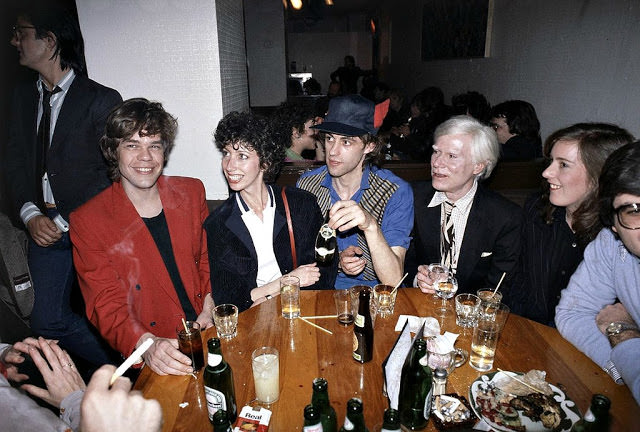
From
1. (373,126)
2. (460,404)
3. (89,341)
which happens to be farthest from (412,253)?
(89,341)

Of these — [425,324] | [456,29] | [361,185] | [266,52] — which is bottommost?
[425,324]

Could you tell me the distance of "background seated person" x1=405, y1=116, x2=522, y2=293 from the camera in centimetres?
261

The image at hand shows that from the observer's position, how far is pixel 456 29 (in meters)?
7.42

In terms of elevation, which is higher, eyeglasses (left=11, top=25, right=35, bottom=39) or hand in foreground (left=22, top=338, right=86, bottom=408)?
eyeglasses (left=11, top=25, right=35, bottom=39)

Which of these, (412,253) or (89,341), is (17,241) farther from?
(412,253)

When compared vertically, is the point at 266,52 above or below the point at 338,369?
above

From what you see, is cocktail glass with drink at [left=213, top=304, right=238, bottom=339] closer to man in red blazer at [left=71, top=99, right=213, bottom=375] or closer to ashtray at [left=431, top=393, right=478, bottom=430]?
man in red blazer at [left=71, top=99, right=213, bottom=375]

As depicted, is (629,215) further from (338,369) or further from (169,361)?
(169,361)

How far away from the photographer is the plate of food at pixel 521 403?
1.31 metres

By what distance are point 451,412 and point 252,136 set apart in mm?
1893

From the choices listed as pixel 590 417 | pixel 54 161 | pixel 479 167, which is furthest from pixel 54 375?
pixel 479 167

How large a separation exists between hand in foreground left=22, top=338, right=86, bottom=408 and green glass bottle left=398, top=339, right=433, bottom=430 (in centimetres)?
124

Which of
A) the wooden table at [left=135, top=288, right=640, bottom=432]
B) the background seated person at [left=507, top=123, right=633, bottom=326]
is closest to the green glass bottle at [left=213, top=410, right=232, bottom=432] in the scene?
the wooden table at [left=135, top=288, right=640, bottom=432]

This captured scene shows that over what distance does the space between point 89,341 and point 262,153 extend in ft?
6.14
